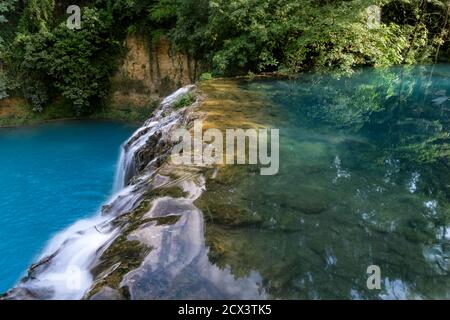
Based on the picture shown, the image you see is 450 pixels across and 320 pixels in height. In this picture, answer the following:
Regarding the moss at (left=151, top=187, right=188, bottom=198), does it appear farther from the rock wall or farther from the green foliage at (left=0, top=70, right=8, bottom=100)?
the green foliage at (left=0, top=70, right=8, bottom=100)

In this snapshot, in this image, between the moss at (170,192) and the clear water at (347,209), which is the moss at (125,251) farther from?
the clear water at (347,209)

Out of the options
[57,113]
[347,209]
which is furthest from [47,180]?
[347,209]

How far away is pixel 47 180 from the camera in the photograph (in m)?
10.7

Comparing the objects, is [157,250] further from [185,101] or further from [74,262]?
[185,101]

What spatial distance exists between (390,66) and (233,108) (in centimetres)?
842

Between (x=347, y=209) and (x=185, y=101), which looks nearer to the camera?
(x=347, y=209)

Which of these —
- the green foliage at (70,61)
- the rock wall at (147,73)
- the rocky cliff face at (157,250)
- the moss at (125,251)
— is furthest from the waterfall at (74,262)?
the green foliage at (70,61)

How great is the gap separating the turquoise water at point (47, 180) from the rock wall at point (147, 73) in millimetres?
1526

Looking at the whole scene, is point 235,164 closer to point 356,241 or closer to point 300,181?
point 300,181

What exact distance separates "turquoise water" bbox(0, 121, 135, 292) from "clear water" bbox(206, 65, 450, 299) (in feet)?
15.8

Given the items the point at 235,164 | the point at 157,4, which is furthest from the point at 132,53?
the point at 235,164

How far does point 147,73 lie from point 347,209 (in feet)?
45.3

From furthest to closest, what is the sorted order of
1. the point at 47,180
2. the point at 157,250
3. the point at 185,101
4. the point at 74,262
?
the point at 47,180 → the point at 185,101 → the point at 74,262 → the point at 157,250
